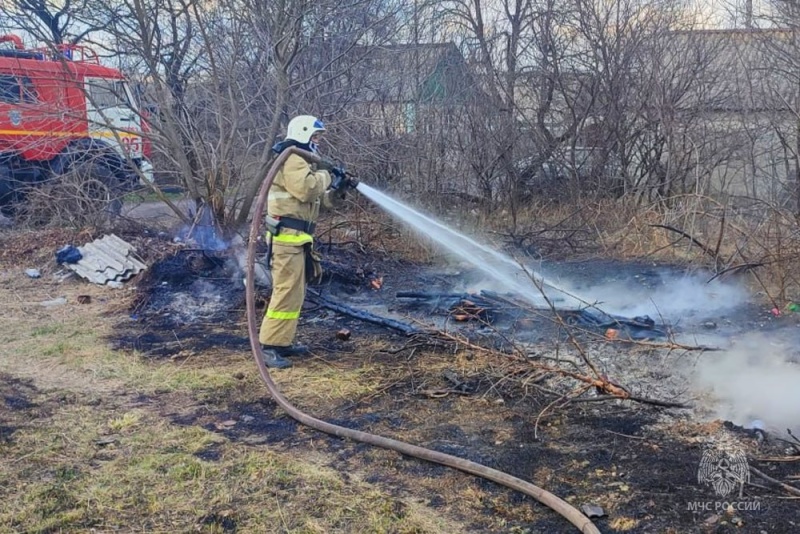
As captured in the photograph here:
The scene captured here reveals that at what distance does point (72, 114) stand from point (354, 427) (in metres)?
6.02

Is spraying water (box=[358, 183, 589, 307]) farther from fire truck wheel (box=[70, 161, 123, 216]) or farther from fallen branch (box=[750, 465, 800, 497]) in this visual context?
fire truck wheel (box=[70, 161, 123, 216])

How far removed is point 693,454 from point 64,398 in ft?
12.1

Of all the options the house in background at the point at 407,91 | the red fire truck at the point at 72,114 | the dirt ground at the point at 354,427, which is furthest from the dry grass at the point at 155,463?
the house in background at the point at 407,91

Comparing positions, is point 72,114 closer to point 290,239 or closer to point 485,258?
point 290,239

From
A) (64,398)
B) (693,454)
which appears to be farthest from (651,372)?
(64,398)

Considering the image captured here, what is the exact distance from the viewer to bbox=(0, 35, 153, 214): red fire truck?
7.98m

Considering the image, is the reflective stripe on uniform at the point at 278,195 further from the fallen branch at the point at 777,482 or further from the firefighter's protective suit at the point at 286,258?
the fallen branch at the point at 777,482

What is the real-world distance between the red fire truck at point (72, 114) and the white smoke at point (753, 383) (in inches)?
253

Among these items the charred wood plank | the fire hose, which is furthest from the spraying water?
the fire hose

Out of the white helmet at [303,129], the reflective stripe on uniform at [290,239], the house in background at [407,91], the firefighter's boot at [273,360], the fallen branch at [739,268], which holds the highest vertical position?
the house in background at [407,91]

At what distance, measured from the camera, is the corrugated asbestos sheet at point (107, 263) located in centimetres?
768

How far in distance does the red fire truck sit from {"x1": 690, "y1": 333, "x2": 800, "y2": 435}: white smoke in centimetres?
641

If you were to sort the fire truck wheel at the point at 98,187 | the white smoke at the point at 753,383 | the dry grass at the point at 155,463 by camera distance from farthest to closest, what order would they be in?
1. the fire truck wheel at the point at 98,187
2. the white smoke at the point at 753,383
3. the dry grass at the point at 155,463

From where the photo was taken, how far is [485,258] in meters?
8.41
